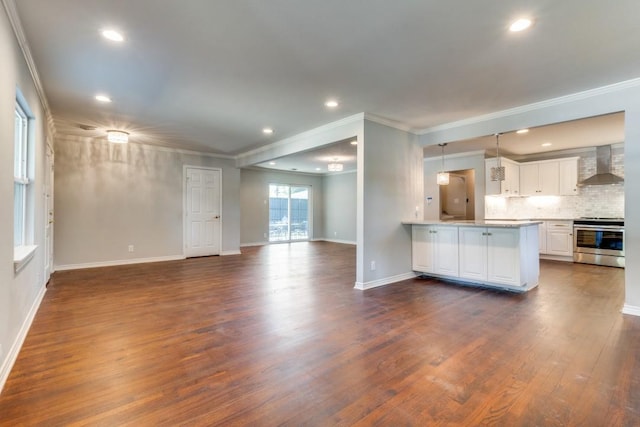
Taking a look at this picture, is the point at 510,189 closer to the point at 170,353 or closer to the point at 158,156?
the point at 170,353

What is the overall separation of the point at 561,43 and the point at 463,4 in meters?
1.12

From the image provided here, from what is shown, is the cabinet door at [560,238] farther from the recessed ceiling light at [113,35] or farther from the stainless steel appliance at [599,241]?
the recessed ceiling light at [113,35]

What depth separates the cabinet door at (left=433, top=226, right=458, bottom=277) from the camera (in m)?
4.64

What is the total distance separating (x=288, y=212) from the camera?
34.9 ft

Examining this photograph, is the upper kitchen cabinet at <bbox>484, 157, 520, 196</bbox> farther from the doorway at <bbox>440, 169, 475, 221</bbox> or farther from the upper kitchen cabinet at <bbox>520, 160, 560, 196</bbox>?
the doorway at <bbox>440, 169, 475, 221</bbox>

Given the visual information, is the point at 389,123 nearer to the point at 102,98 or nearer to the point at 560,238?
the point at 102,98

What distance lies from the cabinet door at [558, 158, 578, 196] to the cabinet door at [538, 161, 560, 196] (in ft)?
0.24

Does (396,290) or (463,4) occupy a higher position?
(463,4)

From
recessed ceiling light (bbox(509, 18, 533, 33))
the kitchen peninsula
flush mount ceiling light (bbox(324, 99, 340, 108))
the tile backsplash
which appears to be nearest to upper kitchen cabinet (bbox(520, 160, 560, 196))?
the tile backsplash

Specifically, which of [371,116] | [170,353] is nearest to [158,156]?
[371,116]

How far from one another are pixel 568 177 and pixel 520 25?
19.4ft

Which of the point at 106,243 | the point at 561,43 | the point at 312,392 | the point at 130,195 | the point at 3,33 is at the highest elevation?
the point at 561,43

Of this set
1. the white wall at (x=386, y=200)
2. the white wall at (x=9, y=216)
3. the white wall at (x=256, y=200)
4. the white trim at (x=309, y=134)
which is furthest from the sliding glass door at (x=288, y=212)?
the white wall at (x=9, y=216)

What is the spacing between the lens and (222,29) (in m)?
2.34
